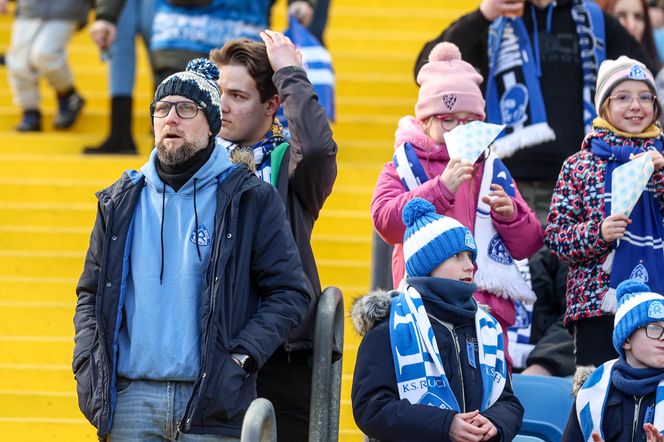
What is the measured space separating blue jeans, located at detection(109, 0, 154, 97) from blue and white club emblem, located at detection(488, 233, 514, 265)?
15.5ft

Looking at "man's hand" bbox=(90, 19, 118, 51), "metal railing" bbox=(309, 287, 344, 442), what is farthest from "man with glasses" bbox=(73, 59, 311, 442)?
"man's hand" bbox=(90, 19, 118, 51)

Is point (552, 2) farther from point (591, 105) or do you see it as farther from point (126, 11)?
point (126, 11)

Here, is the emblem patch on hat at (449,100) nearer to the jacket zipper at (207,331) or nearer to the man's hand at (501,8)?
the man's hand at (501,8)

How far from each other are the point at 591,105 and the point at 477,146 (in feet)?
6.59

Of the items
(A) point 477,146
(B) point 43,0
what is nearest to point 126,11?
(B) point 43,0

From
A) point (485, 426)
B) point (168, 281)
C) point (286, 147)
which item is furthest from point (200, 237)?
point (485, 426)

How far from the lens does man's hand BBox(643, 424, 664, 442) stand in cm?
531

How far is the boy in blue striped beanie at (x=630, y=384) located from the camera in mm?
5465

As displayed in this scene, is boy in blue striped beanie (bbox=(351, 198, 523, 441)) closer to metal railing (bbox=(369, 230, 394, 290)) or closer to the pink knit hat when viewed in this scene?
the pink knit hat

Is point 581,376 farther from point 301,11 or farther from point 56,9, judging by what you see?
point 56,9

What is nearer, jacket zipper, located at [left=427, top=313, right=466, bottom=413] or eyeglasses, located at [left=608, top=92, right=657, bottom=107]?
jacket zipper, located at [left=427, top=313, right=466, bottom=413]

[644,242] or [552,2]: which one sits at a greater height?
[552,2]

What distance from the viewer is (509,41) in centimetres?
765

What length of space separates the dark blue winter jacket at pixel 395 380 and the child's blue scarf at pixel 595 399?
1.07ft
